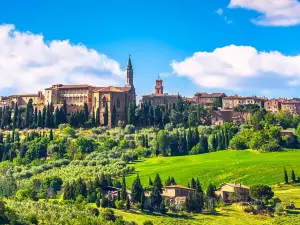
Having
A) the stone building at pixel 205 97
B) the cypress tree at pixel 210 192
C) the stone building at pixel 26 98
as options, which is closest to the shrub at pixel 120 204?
the cypress tree at pixel 210 192

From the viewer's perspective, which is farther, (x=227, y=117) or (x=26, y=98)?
(x=26, y=98)

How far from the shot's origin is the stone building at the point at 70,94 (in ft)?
440

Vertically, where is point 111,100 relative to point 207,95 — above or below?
below

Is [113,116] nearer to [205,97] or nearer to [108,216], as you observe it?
[205,97]

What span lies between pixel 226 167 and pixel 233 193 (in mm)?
14396

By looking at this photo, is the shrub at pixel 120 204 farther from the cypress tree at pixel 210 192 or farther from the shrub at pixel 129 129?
the shrub at pixel 129 129

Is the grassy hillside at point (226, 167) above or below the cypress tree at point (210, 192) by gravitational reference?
above

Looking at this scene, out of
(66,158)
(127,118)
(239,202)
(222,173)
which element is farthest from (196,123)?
(239,202)

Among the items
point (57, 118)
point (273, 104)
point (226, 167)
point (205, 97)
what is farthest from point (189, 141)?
point (205, 97)

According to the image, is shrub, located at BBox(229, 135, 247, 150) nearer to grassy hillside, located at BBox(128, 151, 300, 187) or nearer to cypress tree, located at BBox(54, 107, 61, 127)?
grassy hillside, located at BBox(128, 151, 300, 187)

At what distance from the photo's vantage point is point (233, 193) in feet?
223

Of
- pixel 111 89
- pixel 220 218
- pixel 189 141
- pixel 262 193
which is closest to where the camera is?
pixel 220 218

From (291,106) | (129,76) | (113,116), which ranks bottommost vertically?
(113,116)

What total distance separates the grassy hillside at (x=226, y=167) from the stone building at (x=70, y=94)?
142 ft
